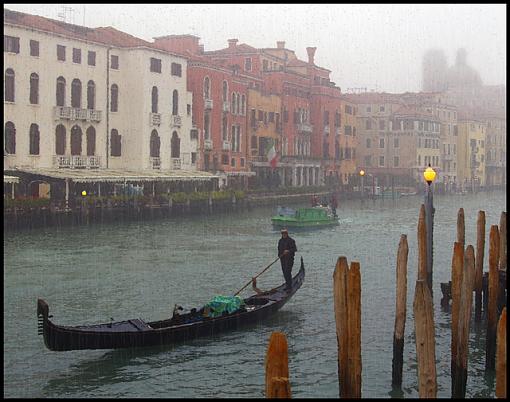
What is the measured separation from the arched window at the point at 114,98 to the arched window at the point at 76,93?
2.57 m

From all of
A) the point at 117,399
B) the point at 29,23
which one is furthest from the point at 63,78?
the point at 117,399

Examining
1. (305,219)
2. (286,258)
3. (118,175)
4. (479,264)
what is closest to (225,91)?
(118,175)

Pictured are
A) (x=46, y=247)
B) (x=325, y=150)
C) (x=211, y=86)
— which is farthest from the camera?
(x=325, y=150)

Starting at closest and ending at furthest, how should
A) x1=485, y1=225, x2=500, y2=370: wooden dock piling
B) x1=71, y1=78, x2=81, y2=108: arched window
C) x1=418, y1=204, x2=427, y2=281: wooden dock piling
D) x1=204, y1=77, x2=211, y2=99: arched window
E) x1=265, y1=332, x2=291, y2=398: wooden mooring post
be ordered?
x1=265, y1=332, x2=291, y2=398: wooden mooring post, x1=485, y1=225, x2=500, y2=370: wooden dock piling, x1=418, y1=204, x2=427, y2=281: wooden dock piling, x1=71, y1=78, x2=81, y2=108: arched window, x1=204, y1=77, x2=211, y2=99: arched window

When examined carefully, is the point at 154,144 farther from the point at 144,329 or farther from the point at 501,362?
the point at 501,362

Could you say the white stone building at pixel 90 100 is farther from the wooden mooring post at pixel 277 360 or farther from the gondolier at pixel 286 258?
the wooden mooring post at pixel 277 360

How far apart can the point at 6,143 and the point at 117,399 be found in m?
28.3

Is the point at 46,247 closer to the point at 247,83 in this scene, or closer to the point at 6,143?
the point at 6,143

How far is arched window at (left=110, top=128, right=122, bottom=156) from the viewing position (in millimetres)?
42844

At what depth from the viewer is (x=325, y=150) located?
2689 inches

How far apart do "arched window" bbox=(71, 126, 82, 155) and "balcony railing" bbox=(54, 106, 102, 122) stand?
0.69 m

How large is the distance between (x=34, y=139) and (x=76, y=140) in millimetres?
2938

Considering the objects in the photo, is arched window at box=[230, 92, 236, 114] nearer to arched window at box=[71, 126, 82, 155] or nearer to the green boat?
arched window at box=[71, 126, 82, 155]

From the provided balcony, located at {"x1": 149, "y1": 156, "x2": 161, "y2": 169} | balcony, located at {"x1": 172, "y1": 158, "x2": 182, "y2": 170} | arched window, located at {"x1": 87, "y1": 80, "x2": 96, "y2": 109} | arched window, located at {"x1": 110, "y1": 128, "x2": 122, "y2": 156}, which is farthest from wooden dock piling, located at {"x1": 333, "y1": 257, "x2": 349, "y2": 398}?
balcony, located at {"x1": 172, "y1": 158, "x2": 182, "y2": 170}
